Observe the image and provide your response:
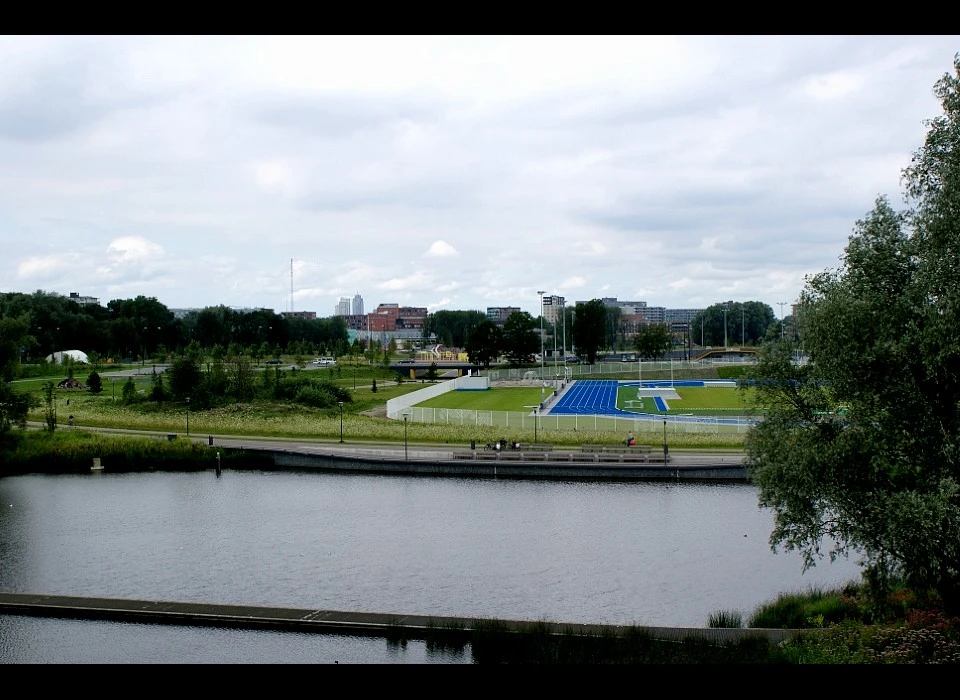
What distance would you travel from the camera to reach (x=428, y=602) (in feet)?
56.6

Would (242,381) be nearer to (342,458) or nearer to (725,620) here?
(342,458)

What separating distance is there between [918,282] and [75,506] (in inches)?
1033

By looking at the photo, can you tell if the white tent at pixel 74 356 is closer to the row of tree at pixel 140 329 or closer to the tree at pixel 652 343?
the row of tree at pixel 140 329

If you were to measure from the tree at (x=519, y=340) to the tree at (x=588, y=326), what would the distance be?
4919 mm

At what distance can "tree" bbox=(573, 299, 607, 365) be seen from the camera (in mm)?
96938

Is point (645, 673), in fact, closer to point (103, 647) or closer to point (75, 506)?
point (103, 647)

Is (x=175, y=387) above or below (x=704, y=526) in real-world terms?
above

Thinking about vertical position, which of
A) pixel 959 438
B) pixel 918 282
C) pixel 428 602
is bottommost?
pixel 428 602

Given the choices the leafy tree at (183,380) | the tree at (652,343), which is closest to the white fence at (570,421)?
the leafy tree at (183,380)

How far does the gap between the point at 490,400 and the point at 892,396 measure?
46353mm

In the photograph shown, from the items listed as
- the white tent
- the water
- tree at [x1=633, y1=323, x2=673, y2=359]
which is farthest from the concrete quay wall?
tree at [x1=633, y1=323, x2=673, y2=359]

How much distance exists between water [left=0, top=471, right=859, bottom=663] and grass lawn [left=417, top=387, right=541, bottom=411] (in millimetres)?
22419

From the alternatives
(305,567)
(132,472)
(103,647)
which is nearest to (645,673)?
(103,647)

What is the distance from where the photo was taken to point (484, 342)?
305 ft
